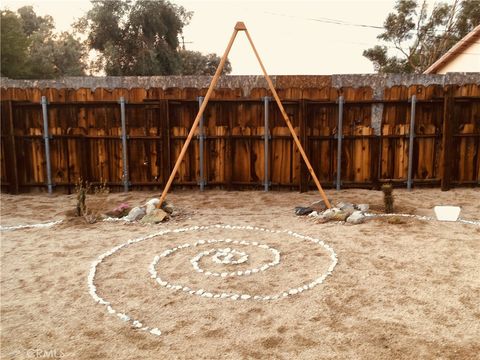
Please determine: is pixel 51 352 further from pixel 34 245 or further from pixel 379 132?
pixel 379 132

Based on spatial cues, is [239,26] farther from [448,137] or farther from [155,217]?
[448,137]

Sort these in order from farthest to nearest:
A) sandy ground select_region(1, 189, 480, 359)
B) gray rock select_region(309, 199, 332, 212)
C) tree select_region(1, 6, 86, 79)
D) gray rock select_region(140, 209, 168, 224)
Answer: tree select_region(1, 6, 86, 79)
gray rock select_region(309, 199, 332, 212)
gray rock select_region(140, 209, 168, 224)
sandy ground select_region(1, 189, 480, 359)

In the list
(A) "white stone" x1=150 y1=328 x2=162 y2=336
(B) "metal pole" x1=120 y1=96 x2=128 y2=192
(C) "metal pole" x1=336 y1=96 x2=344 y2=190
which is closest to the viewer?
(A) "white stone" x1=150 y1=328 x2=162 y2=336

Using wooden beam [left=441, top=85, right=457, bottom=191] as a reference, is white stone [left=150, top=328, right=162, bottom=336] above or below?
below

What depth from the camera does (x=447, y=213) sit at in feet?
20.6

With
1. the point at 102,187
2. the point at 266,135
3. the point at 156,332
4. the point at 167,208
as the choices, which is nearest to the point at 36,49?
the point at 102,187

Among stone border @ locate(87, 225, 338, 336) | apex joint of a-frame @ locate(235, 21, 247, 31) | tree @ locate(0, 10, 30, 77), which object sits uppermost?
tree @ locate(0, 10, 30, 77)

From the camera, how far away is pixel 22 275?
174 inches

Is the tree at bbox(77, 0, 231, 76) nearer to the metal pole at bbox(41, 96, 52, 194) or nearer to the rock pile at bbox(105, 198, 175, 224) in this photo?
the metal pole at bbox(41, 96, 52, 194)

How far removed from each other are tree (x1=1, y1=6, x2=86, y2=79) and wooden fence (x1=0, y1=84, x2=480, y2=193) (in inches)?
782

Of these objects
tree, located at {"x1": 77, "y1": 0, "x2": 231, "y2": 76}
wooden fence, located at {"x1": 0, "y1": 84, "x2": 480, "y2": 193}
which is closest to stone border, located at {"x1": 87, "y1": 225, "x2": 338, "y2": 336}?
wooden fence, located at {"x1": 0, "y1": 84, "x2": 480, "y2": 193}

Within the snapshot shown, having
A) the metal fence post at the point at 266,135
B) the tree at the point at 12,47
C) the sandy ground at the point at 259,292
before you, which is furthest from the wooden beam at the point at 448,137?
the tree at the point at 12,47

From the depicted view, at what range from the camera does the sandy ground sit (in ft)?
9.96

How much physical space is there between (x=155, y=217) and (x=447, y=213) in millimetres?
4312
